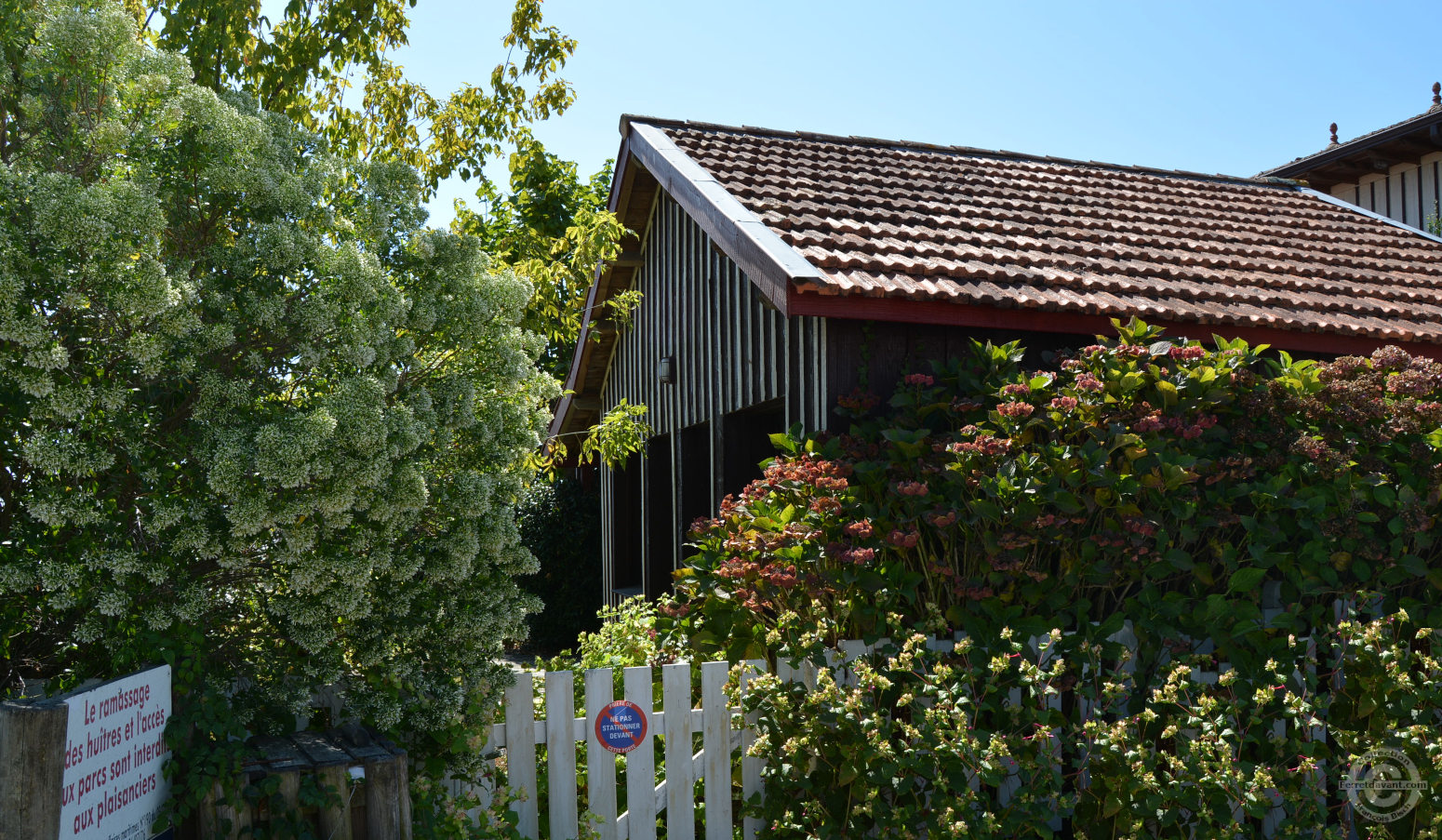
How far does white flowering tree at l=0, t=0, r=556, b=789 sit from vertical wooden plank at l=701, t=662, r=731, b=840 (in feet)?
2.85

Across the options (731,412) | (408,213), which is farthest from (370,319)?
(731,412)

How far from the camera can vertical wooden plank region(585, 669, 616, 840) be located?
4047mm

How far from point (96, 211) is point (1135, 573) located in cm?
407

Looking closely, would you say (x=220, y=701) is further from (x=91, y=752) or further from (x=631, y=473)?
(x=631, y=473)

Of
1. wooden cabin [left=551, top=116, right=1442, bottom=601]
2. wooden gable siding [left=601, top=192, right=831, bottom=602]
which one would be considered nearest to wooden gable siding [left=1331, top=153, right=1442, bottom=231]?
wooden cabin [left=551, top=116, right=1442, bottom=601]

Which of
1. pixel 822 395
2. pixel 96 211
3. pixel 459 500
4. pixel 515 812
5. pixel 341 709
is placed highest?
pixel 96 211

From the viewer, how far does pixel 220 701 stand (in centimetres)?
321

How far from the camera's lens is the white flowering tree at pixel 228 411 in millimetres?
3098

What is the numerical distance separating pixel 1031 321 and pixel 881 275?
0.89 metres

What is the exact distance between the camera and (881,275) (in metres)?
5.63

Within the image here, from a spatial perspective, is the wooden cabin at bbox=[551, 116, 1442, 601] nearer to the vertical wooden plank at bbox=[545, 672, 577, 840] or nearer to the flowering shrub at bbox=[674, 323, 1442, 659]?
the flowering shrub at bbox=[674, 323, 1442, 659]

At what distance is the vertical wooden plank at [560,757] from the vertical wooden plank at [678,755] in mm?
395

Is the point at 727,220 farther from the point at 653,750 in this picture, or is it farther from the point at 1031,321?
the point at 653,750

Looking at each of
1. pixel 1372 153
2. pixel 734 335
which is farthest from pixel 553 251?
pixel 1372 153
